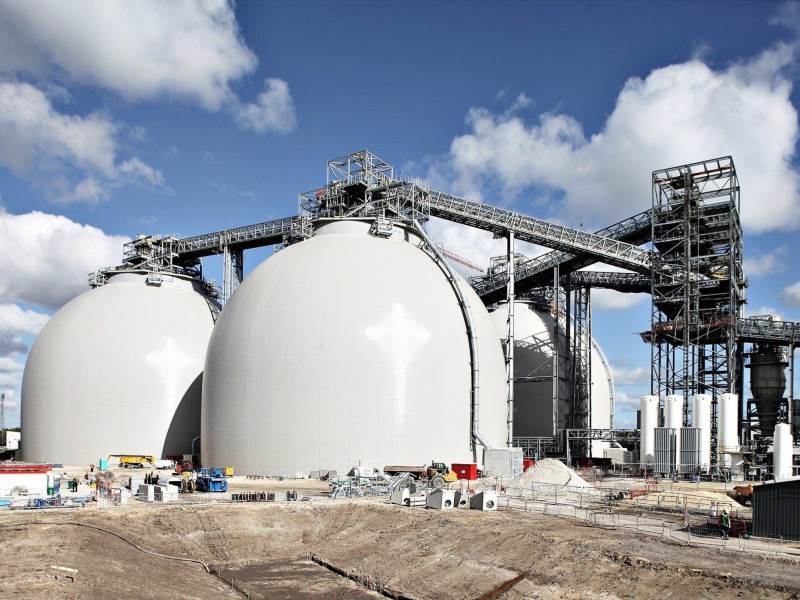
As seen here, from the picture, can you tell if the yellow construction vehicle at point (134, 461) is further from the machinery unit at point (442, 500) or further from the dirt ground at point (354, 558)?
the machinery unit at point (442, 500)

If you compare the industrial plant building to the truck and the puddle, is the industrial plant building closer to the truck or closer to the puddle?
the truck

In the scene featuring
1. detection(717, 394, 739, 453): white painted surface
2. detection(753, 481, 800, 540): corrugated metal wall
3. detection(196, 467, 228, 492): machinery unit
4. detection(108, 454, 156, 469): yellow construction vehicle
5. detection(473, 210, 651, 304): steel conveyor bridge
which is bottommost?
detection(108, 454, 156, 469): yellow construction vehicle

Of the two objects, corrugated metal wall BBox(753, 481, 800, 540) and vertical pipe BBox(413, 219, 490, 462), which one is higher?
vertical pipe BBox(413, 219, 490, 462)

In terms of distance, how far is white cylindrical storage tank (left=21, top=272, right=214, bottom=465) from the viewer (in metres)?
62.7

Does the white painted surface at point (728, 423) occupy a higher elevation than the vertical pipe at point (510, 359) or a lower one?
lower

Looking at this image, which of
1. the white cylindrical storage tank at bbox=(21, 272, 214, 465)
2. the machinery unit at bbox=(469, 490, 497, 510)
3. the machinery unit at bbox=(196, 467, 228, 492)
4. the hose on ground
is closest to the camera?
the hose on ground

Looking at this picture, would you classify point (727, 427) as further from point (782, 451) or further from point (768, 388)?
point (768, 388)

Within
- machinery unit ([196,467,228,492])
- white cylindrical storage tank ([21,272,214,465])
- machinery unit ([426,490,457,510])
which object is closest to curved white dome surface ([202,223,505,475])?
machinery unit ([196,467,228,492])

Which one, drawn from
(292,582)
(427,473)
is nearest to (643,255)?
(427,473)

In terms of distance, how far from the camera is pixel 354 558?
3177 cm

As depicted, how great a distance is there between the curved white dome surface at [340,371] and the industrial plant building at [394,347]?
0.13 metres

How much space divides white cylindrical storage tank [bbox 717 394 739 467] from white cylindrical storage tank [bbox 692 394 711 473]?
0.93 meters

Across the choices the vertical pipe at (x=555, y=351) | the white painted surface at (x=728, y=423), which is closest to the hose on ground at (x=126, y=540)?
the white painted surface at (x=728, y=423)

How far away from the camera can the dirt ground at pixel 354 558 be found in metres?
23.4
